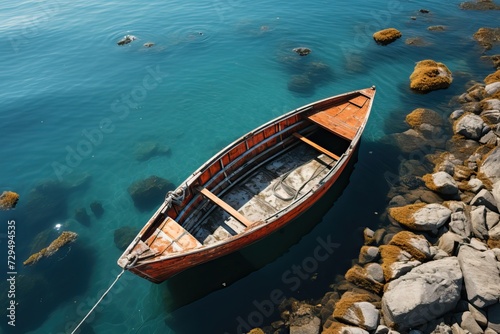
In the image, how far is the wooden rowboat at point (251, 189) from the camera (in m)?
13.9

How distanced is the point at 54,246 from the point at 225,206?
37.2 feet

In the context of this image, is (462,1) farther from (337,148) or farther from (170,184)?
(170,184)

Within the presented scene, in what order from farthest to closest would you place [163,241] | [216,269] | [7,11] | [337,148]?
[7,11] → [337,148] → [216,269] → [163,241]

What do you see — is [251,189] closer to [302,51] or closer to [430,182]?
[430,182]

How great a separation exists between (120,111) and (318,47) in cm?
2333

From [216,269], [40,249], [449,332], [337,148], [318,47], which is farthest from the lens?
[318,47]

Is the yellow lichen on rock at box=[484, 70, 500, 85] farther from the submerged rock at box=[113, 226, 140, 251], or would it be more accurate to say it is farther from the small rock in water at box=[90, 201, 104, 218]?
the small rock in water at box=[90, 201, 104, 218]

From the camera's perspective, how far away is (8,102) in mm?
28875

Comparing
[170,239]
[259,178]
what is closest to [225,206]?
[170,239]

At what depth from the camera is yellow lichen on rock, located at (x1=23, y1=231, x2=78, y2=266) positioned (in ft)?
56.6

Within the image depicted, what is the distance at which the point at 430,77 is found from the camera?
1075 inches

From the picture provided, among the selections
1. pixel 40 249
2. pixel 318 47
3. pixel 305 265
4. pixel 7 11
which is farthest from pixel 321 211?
pixel 7 11

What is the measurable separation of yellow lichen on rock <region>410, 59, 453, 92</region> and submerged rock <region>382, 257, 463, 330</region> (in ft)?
62.2

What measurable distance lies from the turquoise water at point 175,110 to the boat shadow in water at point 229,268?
0.33ft
